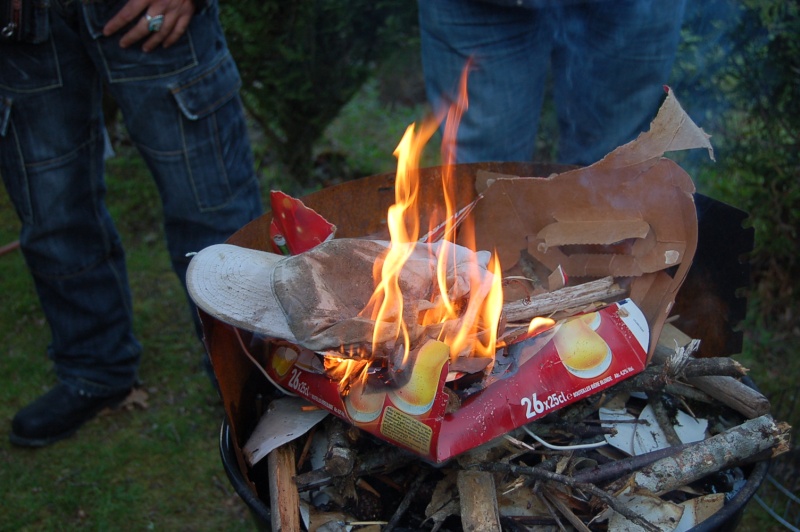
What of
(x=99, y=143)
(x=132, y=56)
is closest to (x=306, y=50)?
(x=99, y=143)

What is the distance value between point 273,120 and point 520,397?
9.50ft

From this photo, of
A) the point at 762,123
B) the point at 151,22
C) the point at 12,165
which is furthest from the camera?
the point at 762,123

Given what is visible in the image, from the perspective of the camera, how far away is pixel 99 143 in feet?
7.48

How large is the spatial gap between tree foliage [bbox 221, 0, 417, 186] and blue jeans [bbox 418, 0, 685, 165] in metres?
1.25

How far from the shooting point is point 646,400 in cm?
152

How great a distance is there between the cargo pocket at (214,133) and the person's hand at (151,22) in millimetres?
140

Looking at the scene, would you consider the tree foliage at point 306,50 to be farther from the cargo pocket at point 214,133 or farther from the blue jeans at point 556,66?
the cargo pocket at point 214,133

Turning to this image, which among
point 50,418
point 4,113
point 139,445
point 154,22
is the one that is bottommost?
point 139,445

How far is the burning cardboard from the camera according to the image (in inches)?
48.2

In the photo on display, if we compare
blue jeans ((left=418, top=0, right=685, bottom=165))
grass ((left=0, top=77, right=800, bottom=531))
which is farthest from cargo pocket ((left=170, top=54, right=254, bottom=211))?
grass ((left=0, top=77, right=800, bottom=531))

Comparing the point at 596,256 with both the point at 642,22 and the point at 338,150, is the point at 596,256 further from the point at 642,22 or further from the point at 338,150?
the point at 338,150

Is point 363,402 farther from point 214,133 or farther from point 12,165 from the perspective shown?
point 12,165

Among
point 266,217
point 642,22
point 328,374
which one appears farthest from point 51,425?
point 642,22

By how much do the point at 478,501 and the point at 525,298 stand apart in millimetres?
481
